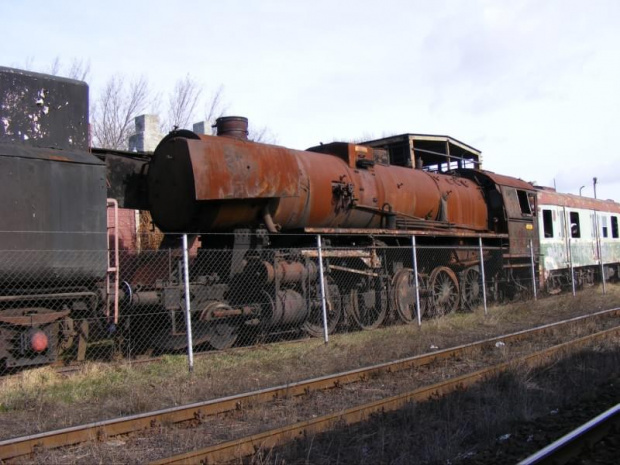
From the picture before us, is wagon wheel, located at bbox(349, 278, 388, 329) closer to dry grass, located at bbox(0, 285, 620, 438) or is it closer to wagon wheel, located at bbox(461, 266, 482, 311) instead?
dry grass, located at bbox(0, 285, 620, 438)

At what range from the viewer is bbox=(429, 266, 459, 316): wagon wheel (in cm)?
1304

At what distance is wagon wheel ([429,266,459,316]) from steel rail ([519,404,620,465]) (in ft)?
25.2

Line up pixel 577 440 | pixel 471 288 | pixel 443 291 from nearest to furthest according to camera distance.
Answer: pixel 577 440 < pixel 443 291 < pixel 471 288

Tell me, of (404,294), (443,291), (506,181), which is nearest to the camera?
(404,294)

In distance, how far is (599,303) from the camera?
1546 centimetres

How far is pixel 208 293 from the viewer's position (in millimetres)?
8844

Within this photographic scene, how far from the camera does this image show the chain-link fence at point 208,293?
23.3 ft

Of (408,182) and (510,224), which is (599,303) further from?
(408,182)

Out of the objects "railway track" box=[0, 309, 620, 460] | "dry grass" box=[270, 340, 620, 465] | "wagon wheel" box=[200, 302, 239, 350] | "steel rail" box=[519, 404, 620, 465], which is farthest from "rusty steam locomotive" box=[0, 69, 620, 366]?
"steel rail" box=[519, 404, 620, 465]

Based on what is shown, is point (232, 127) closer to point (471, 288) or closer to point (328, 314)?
point (328, 314)

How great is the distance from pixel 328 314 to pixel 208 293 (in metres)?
2.67

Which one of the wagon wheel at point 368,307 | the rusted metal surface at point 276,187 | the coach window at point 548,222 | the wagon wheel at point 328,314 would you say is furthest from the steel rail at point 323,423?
the coach window at point 548,222

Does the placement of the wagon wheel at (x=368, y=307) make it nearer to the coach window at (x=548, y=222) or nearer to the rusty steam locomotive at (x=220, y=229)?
the rusty steam locomotive at (x=220, y=229)

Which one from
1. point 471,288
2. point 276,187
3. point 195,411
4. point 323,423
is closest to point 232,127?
point 276,187
